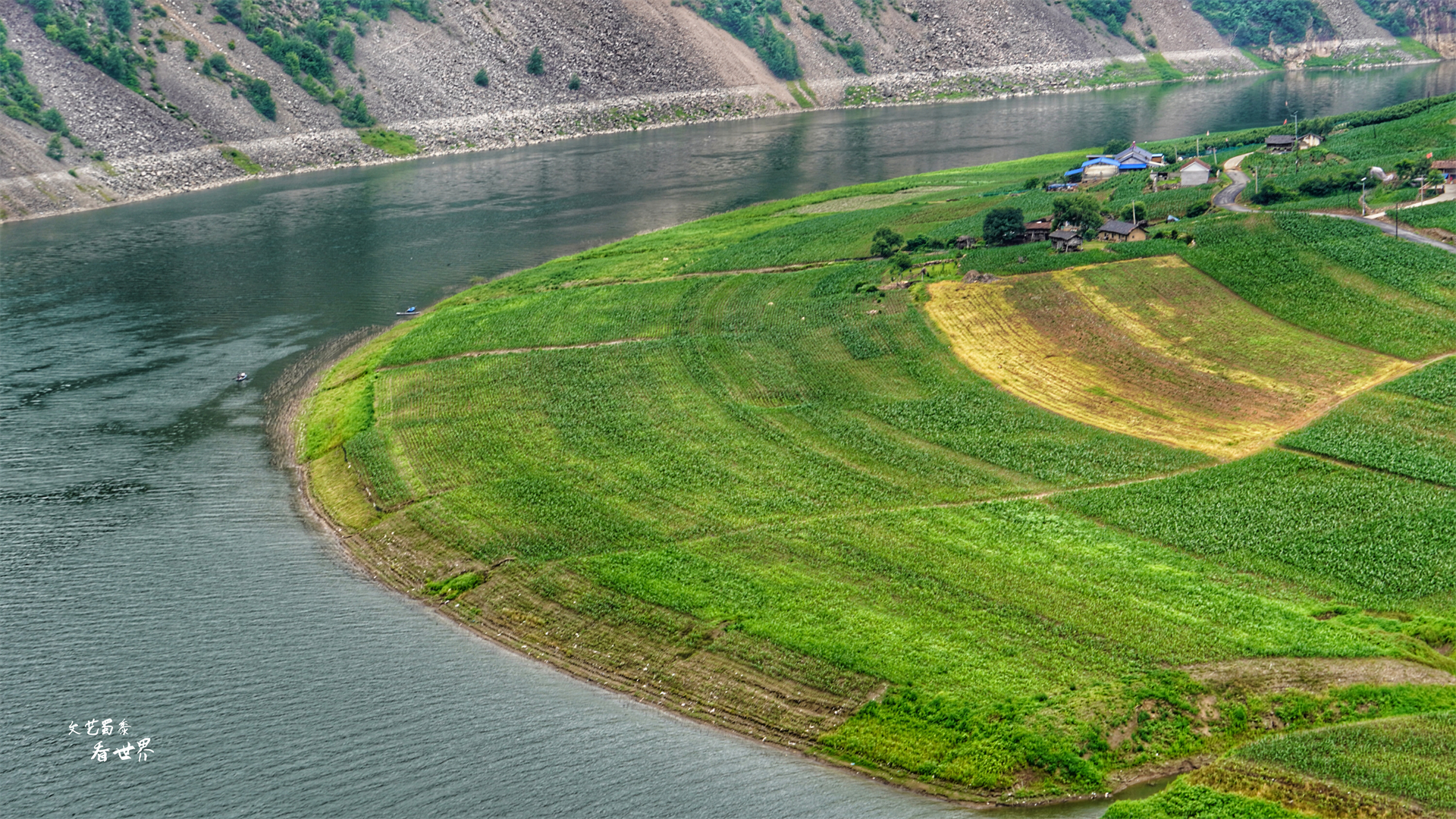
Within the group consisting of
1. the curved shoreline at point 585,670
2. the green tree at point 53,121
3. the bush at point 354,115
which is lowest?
the curved shoreline at point 585,670

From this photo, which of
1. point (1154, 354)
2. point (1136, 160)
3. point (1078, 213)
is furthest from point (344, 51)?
point (1154, 354)

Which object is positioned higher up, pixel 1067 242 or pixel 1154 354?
pixel 1067 242

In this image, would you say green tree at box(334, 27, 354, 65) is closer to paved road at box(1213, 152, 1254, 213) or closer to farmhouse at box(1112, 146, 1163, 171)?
farmhouse at box(1112, 146, 1163, 171)

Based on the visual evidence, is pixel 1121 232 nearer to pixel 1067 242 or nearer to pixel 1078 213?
pixel 1078 213

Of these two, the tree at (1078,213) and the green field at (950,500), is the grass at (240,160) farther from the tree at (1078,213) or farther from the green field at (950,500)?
the tree at (1078,213)

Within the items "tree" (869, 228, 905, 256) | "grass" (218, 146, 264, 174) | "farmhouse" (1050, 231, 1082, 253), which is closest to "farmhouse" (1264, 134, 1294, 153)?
"farmhouse" (1050, 231, 1082, 253)

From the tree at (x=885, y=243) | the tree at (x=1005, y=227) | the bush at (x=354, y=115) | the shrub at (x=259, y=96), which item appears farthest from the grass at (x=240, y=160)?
the tree at (x=1005, y=227)

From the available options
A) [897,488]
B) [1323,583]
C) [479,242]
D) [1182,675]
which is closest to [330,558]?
[897,488]
